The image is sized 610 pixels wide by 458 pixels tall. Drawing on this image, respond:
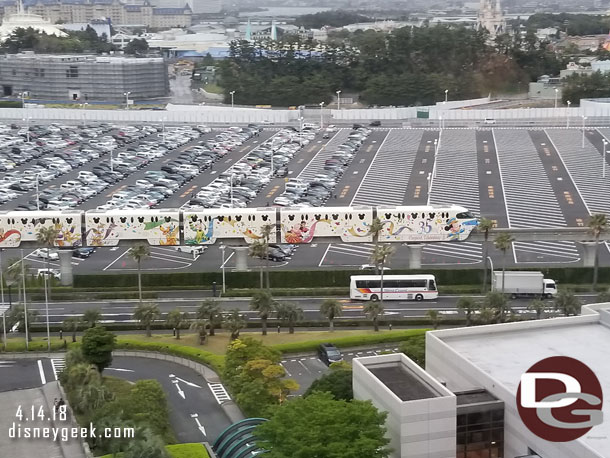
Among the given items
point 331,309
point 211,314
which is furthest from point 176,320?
point 331,309

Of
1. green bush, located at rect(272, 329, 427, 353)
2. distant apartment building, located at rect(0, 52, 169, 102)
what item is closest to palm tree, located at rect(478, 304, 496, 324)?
green bush, located at rect(272, 329, 427, 353)

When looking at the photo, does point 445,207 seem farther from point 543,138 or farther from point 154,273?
point 543,138

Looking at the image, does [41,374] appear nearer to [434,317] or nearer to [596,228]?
[434,317]

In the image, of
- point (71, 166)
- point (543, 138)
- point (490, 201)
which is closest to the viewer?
point (490, 201)

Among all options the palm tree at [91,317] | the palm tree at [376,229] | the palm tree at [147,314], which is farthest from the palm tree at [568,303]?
the palm tree at [91,317]

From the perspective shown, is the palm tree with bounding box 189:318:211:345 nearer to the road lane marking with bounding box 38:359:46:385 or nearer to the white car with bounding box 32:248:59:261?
the road lane marking with bounding box 38:359:46:385

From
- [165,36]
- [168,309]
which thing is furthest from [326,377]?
[165,36]

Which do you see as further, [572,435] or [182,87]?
[182,87]
